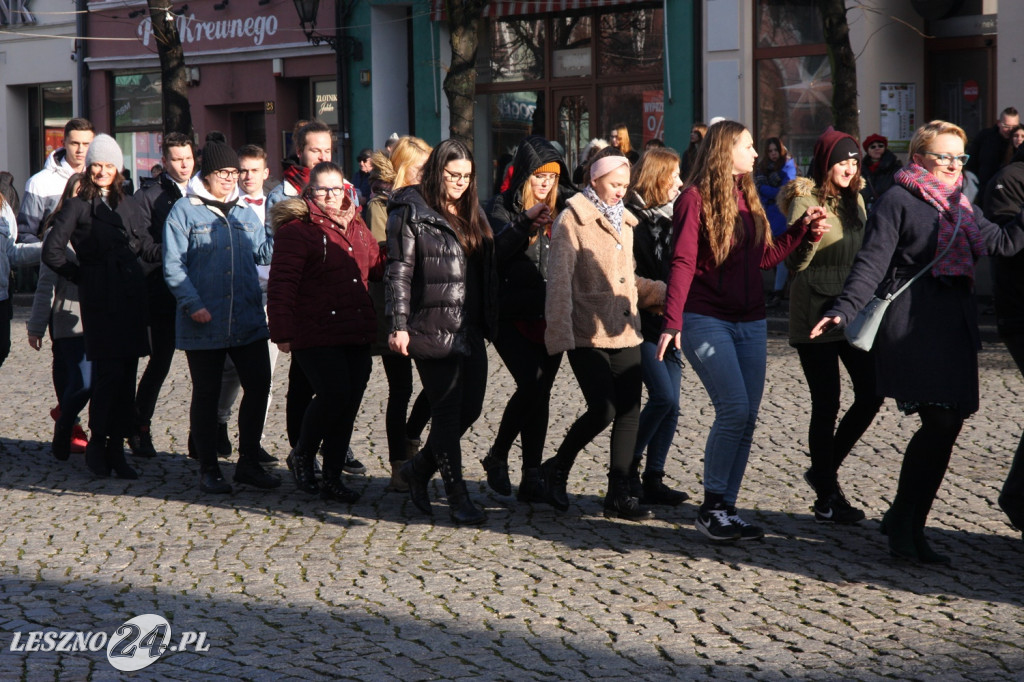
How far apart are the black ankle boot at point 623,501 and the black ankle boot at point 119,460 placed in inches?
113

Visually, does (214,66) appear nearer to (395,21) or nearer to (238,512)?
(395,21)

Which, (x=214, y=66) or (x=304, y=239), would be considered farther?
(x=214, y=66)

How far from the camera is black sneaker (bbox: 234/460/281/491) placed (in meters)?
7.70

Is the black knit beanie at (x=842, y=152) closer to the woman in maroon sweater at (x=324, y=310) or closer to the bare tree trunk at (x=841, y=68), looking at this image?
the woman in maroon sweater at (x=324, y=310)

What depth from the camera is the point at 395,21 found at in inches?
938

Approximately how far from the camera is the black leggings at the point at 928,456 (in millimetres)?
5828

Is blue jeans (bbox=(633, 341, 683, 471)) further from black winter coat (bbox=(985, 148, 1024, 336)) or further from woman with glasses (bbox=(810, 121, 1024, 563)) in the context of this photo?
black winter coat (bbox=(985, 148, 1024, 336))

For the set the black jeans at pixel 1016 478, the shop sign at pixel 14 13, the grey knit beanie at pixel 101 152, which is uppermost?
the shop sign at pixel 14 13

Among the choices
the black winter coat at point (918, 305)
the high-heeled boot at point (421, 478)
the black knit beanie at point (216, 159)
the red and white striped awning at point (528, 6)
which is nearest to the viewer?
the black winter coat at point (918, 305)

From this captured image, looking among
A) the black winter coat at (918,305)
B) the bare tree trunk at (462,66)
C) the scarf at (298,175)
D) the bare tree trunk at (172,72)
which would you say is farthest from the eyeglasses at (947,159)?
the bare tree trunk at (172,72)

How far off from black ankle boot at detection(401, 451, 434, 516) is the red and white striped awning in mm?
14874

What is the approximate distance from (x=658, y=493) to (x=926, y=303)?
1.87 m

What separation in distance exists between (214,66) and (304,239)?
20134 mm

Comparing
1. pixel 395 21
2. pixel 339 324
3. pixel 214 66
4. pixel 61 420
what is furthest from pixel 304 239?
pixel 214 66
